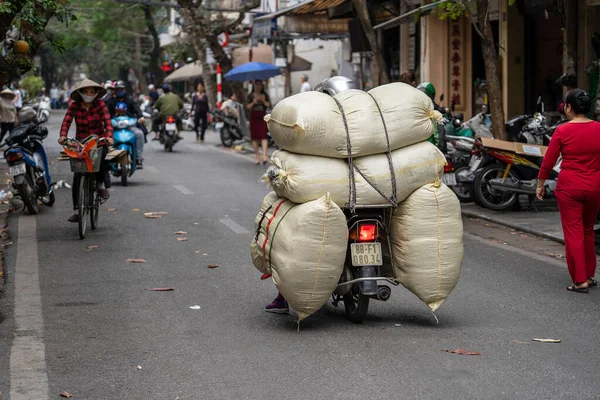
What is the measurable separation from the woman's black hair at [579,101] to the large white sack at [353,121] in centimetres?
189

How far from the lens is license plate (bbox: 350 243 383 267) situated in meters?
7.07

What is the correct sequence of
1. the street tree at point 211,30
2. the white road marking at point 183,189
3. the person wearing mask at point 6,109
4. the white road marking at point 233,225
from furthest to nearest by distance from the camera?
1. the street tree at point 211,30
2. the person wearing mask at point 6,109
3. the white road marking at point 183,189
4. the white road marking at point 233,225

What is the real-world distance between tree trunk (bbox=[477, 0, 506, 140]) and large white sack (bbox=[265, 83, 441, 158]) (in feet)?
26.7

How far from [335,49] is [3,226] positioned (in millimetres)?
34485

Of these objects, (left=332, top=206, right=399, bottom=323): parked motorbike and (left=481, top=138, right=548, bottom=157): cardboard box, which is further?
(left=481, top=138, right=548, bottom=157): cardboard box

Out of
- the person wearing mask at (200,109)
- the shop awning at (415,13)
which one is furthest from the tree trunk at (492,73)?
the person wearing mask at (200,109)

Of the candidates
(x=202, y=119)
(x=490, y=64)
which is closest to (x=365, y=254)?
(x=490, y=64)

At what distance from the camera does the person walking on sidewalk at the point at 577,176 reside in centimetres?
862

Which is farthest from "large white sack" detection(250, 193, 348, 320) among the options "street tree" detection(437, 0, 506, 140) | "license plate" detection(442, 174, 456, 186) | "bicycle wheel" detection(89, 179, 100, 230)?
"street tree" detection(437, 0, 506, 140)

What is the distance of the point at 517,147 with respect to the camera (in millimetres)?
13914

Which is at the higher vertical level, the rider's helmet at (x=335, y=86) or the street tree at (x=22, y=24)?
the street tree at (x=22, y=24)

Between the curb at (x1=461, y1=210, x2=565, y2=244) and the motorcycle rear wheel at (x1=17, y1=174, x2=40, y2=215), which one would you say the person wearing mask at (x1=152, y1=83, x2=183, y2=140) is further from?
the curb at (x1=461, y1=210, x2=565, y2=244)

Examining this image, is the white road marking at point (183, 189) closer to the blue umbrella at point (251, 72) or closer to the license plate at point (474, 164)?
the license plate at point (474, 164)

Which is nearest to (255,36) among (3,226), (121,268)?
(3,226)
